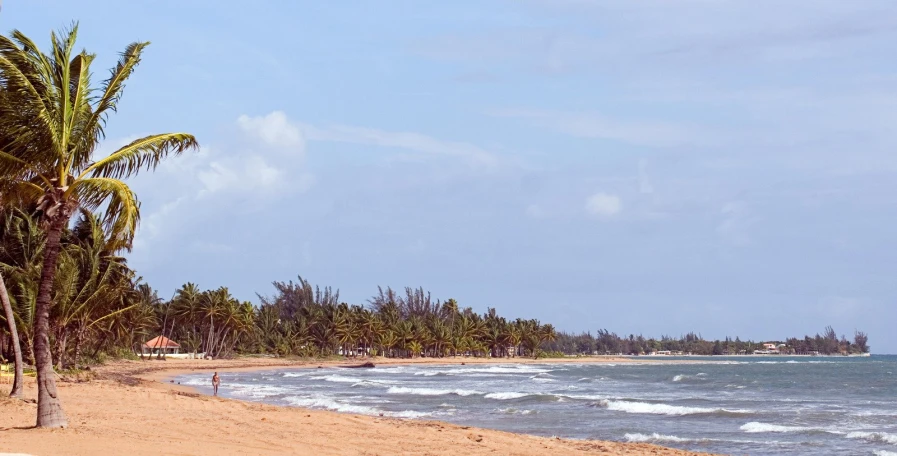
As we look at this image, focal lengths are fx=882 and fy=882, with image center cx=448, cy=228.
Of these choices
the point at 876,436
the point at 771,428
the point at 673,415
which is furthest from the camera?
the point at 673,415

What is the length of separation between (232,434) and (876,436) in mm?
16583

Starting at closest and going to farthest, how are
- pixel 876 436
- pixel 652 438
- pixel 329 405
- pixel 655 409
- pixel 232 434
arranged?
1. pixel 232 434
2. pixel 652 438
3. pixel 876 436
4. pixel 329 405
5. pixel 655 409

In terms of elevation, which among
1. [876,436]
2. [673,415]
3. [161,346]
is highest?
[161,346]

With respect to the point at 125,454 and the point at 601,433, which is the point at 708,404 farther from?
the point at 125,454

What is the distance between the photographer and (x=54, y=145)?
41.4 ft

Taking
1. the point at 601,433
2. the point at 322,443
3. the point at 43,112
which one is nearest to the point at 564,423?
the point at 601,433

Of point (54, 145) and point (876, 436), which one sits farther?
point (876, 436)

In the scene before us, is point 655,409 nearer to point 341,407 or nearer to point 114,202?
point 341,407

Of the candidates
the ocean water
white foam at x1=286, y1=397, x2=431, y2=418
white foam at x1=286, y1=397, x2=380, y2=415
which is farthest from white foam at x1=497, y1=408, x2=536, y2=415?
white foam at x1=286, y1=397, x2=380, y2=415

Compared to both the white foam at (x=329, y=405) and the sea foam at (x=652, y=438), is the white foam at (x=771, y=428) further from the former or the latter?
the white foam at (x=329, y=405)

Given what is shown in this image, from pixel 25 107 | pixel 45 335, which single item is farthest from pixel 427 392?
pixel 25 107

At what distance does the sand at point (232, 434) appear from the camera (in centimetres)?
1274

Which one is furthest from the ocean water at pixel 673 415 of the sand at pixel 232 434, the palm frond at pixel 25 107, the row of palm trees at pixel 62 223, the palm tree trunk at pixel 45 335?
the palm frond at pixel 25 107

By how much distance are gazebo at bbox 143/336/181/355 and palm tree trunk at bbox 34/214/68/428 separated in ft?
242
